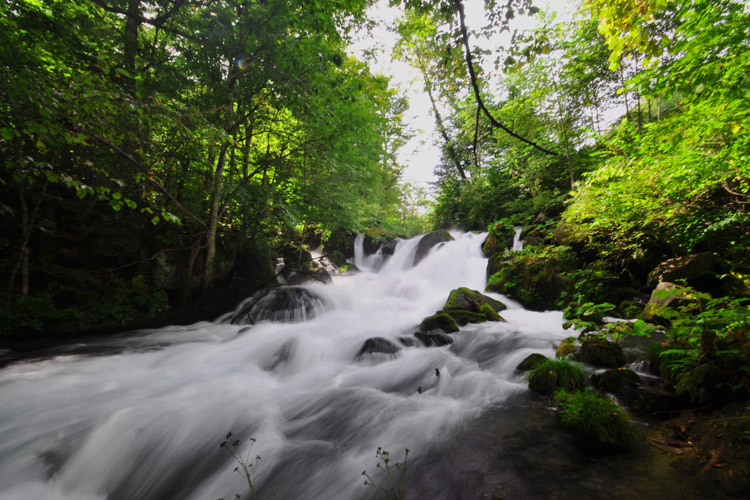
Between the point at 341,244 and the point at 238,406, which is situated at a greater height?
the point at 341,244

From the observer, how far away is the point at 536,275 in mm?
7348

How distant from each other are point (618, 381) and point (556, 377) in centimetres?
58

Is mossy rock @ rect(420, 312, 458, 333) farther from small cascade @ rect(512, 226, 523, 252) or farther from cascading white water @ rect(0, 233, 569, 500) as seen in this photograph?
small cascade @ rect(512, 226, 523, 252)

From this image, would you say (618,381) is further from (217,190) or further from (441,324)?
(217,190)

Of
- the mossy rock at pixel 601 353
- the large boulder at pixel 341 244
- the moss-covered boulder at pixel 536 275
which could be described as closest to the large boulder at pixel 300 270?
the large boulder at pixel 341 244

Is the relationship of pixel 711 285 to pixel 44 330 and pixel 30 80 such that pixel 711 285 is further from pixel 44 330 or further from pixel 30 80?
pixel 44 330

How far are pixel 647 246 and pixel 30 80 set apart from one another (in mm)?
9048

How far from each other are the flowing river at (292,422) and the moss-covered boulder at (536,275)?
1063mm

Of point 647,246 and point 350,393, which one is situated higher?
point 647,246

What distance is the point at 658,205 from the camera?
4.78 meters

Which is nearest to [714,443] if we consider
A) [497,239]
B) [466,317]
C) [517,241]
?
[466,317]

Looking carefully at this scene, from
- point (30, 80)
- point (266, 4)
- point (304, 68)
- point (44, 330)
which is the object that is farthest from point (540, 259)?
point (44, 330)

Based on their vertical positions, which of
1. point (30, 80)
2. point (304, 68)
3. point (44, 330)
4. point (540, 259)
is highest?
point (304, 68)

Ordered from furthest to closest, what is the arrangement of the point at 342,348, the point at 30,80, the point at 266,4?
1. the point at 342,348
2. the point at 266,4
3. the point at 30,80
